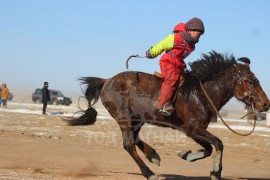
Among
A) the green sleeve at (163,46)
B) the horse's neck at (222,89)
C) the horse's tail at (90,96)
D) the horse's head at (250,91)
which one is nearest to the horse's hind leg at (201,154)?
the horse's neck at (222,89)

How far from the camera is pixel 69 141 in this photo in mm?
14336

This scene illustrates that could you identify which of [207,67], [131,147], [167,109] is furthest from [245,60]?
[131,147]

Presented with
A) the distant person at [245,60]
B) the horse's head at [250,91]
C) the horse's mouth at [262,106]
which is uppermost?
the distant person at [245,60]

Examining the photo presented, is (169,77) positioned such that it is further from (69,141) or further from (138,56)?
(69,141)

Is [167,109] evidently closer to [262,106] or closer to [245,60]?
[262,106]

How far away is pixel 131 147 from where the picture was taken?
8.27 metres

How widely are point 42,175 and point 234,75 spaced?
3646mm

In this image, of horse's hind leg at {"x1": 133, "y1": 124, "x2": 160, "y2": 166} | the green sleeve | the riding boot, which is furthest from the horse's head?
horse's hind leg at {"x1": 133, "y1": 124, "x2": 160, "y2": 166}

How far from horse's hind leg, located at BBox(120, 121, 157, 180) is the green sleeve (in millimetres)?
1359

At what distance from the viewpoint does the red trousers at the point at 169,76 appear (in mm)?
7941

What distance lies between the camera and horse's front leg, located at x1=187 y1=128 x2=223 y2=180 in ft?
24.6

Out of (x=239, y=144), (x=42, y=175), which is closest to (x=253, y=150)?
(x=239, y=144)

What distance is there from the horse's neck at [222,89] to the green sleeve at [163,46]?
0.97m

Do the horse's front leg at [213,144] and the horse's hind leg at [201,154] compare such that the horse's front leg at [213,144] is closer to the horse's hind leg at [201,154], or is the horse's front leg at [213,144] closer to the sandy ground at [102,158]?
the horse's hind leg at [201,154]
